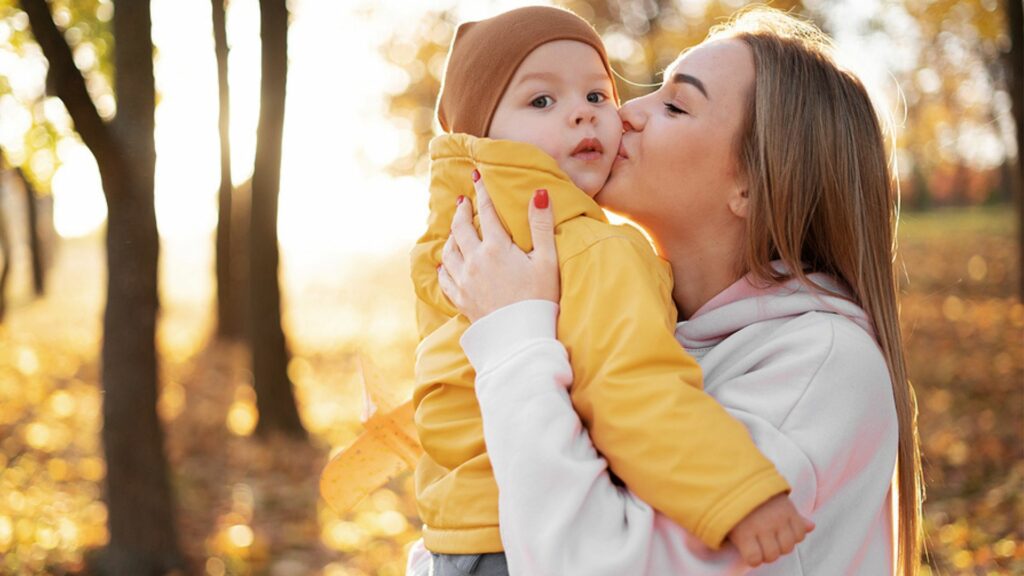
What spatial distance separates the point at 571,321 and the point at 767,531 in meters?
0.54

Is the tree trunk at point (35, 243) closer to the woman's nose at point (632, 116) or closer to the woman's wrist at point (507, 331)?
the woman's nose at point (632, 116)

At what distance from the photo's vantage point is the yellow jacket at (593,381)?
1.66 m

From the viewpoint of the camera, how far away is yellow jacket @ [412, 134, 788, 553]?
5.44 feet

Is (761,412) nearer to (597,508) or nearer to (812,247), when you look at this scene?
(597,508)

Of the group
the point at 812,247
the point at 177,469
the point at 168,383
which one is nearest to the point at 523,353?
the point at 812,247

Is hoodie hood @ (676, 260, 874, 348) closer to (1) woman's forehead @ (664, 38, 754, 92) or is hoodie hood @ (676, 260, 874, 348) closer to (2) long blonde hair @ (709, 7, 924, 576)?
(2) long blonde hair @ (709, 7, 924, 576)

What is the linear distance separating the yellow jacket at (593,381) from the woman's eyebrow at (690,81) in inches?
13.9

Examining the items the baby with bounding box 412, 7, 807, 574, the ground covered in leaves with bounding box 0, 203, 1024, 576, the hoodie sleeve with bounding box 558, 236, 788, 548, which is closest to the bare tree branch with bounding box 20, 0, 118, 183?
the ground covered in leaves with bounding box 0, 203, 1024, 576

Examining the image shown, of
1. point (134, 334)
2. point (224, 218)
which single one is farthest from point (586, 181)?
point (224, 218)

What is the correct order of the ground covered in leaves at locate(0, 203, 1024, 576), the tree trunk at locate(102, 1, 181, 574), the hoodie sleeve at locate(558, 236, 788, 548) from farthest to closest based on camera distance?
the ground covered in leaves at locate(0, 203, 1024, 576), the tree trunk at locate(102, 1, 181, 574), the hoodie sleeve at locate(558, 236, 788, 548)

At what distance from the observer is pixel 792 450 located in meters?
1.77

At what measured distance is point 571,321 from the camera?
1.89 m

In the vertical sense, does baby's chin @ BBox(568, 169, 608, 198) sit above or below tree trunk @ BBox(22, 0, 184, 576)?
above

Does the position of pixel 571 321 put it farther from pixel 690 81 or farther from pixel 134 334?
pixel 134 334
